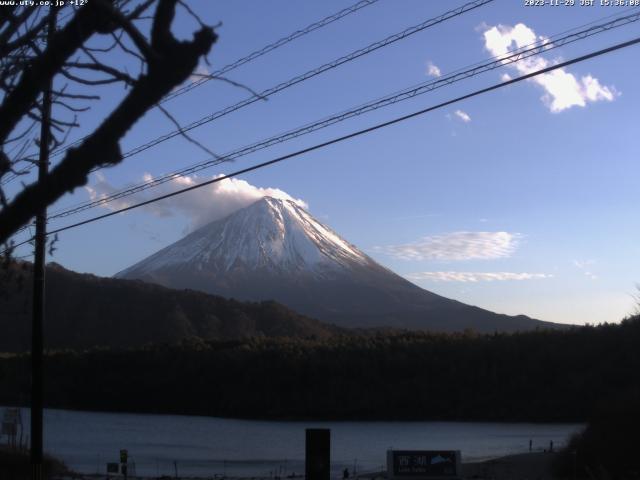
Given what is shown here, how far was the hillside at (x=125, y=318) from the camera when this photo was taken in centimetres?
9506

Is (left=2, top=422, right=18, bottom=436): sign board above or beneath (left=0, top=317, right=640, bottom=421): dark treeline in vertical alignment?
above

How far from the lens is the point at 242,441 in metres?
56.7

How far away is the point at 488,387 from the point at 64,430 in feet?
113

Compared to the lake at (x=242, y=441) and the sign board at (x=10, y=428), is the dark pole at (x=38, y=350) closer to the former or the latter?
the sign board at (x=10, y=428)

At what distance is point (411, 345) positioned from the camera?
276ft

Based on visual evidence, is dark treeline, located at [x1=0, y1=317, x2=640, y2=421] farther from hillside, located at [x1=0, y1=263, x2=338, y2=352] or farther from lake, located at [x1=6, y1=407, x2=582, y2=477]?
hillside, located at [x1=0, y1=263, x2=338, y2=352]

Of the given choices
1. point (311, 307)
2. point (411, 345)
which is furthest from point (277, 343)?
point (311, 307)

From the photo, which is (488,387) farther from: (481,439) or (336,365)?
(481,439)

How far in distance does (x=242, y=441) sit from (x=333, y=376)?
2475cm

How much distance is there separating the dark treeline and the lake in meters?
3.70

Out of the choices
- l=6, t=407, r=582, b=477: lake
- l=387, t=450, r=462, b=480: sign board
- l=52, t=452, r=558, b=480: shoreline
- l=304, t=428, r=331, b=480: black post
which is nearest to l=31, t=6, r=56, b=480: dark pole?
l=304, t=428, r=331, b=480: black post

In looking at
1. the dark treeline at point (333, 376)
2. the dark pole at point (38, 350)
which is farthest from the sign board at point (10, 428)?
the dark treeline at point (333, 376)

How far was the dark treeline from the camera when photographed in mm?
74938

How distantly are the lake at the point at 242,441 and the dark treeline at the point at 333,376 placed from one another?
3.70m
